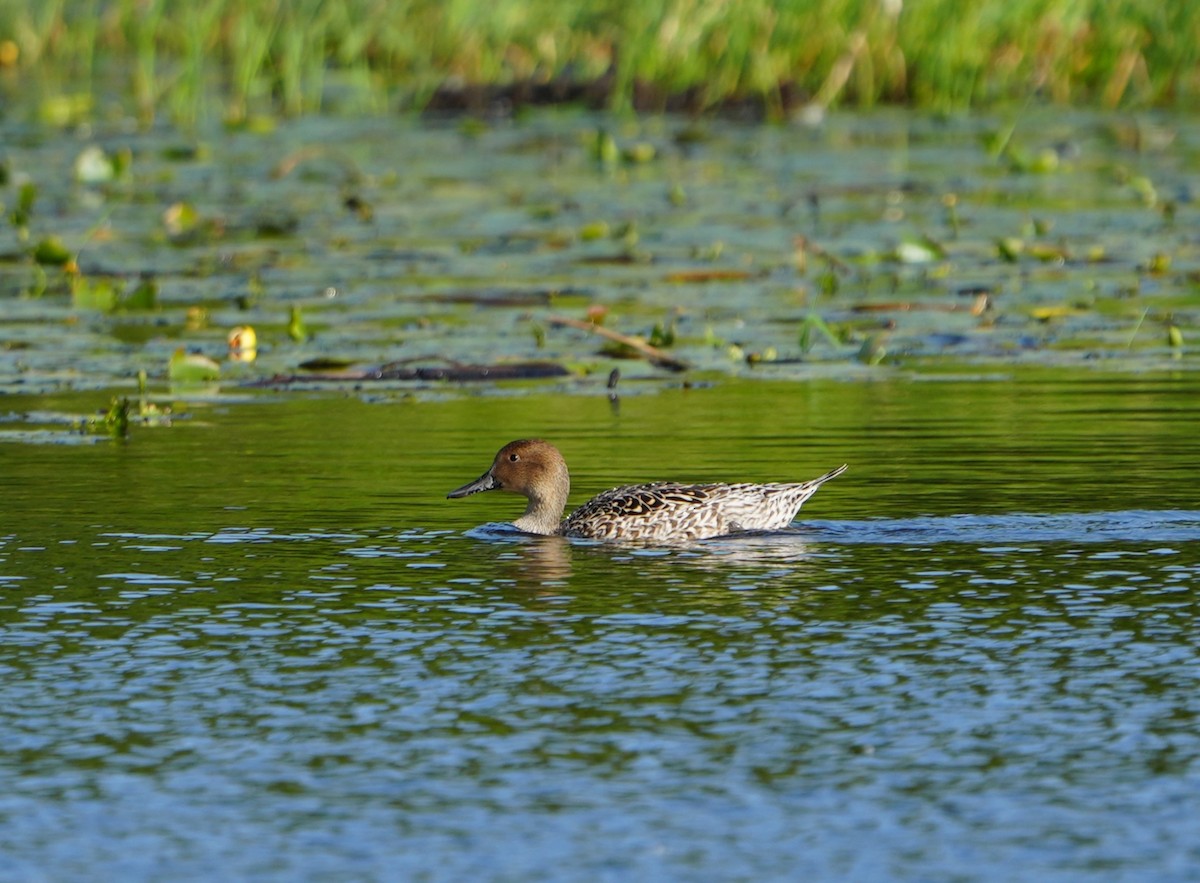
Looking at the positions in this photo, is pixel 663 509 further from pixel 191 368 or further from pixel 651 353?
pixel 191 368

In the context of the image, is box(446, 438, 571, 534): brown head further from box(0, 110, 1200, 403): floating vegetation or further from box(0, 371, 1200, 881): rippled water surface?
box(0, 110, 1200, 403): floating vegetation

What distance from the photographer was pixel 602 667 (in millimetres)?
6707

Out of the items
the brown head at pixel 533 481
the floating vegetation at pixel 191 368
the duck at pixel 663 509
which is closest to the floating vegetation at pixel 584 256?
the floating vegetation at pixel 191 368

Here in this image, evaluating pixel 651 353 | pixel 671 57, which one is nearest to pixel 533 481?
pixel 651 353

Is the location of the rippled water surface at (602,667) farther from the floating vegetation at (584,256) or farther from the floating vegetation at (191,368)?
the floating vegetation at (584,256)

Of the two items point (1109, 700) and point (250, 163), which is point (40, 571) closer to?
point (1109, 700)

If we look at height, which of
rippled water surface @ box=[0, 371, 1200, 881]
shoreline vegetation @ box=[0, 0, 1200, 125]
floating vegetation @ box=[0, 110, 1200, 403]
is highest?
shoreline vegetation @ box=[0, 0, 1200, 125]

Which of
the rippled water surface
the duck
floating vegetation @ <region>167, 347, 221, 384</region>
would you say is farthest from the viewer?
floating vegetation @ <region>167, 347, 221, 384</region>

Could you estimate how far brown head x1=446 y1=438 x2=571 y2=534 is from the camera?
30.3 ft

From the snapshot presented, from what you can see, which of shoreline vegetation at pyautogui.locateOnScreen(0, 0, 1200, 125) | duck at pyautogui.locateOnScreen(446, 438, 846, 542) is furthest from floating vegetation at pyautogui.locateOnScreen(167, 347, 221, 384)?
shoreline vegetation at pyautogui.locateOnScreen(0, 0, 1200, 125)

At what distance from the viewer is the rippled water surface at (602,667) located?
207 inches

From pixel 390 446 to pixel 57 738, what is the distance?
4.90m

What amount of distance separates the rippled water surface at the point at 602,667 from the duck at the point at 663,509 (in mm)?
111

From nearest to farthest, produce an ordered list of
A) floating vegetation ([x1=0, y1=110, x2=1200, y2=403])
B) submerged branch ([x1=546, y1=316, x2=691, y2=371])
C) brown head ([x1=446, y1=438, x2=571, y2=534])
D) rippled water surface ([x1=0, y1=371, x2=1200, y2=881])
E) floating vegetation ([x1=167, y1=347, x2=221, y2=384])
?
1. rippled water surface ([x1=0, y1=371, x2=1200, y2=881])
2. brown head ([x1=446, y1=438, x2=571, y2=534])
3. floating vegetation ([x1=167, y1=347, x2=221, y2=384])
4. submerged branch ([x1=546, y1=316, x2=691, y2=371])
5. floating vegetation ([x1=0, y1=110, x2=1200, y2=403])
